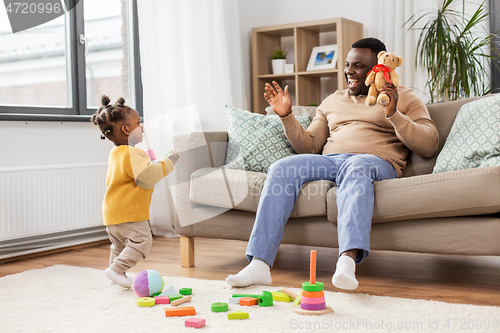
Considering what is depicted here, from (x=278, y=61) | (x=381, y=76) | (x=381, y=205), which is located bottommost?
(x=381, y=205)

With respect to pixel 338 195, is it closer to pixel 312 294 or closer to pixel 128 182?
pixel 312 294

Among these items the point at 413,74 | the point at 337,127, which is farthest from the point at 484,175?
the point at 413,74

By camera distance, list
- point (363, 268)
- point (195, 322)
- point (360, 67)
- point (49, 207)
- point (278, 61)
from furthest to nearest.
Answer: point (278, 61) → point (49, 207) → point (360, 67) → point (363, 268) → point (195, 322)

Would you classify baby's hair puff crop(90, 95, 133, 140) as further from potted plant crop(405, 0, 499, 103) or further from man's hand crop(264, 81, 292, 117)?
potted plant crop(405, 0, 499, 103)

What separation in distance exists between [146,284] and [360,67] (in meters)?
1.28

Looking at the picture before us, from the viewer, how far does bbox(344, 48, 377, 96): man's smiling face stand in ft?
7.29

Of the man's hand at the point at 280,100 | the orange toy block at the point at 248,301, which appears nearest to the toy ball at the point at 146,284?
the orange toy block at the point at 248,301

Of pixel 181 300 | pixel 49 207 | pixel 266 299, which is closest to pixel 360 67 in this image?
pixel 266 299

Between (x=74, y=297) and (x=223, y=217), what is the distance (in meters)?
0.68

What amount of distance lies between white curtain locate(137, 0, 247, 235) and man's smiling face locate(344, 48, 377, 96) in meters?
1.27

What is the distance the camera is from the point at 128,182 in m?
1.81

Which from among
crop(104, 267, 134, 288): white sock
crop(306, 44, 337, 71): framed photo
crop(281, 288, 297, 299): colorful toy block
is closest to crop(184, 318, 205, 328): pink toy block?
crop(281, 288, 297, 299): colorful toy block

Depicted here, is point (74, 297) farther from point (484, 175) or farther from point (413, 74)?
point (413, 74)

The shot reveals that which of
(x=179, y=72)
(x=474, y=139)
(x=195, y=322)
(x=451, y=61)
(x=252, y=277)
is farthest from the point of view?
(x=179, y=72)
